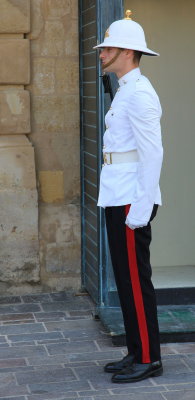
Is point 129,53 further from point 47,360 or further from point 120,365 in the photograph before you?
point 47,360

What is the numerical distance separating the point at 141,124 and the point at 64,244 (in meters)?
2.41

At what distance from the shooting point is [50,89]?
7.06m

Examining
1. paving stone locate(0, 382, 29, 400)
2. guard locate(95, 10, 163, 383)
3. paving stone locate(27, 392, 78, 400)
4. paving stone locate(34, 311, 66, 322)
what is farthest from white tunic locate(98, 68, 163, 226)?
paving stone locate(34, 311, 66, 322)

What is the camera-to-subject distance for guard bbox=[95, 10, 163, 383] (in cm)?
496

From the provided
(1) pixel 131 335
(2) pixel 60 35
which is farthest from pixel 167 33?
(1) pixel 131 335

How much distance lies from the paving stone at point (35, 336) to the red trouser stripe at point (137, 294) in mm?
967

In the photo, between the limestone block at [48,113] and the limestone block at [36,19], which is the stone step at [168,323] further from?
the limestone block at [36,19]

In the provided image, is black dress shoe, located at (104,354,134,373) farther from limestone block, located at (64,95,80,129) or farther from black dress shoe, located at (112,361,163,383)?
limestone block, located at (64,95,80,129)

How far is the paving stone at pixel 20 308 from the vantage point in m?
6.73

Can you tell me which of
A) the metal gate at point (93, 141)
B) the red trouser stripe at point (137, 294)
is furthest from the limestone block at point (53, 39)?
the red trouser stripe at point (137, 294)

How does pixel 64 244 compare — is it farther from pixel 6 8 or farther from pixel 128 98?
pixel 128 98

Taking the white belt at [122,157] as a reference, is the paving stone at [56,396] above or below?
below

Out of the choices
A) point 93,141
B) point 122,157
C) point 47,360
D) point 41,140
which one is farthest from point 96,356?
point 41,140

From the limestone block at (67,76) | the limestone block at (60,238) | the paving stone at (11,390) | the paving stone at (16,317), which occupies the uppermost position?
the limestone block at (67,76)
